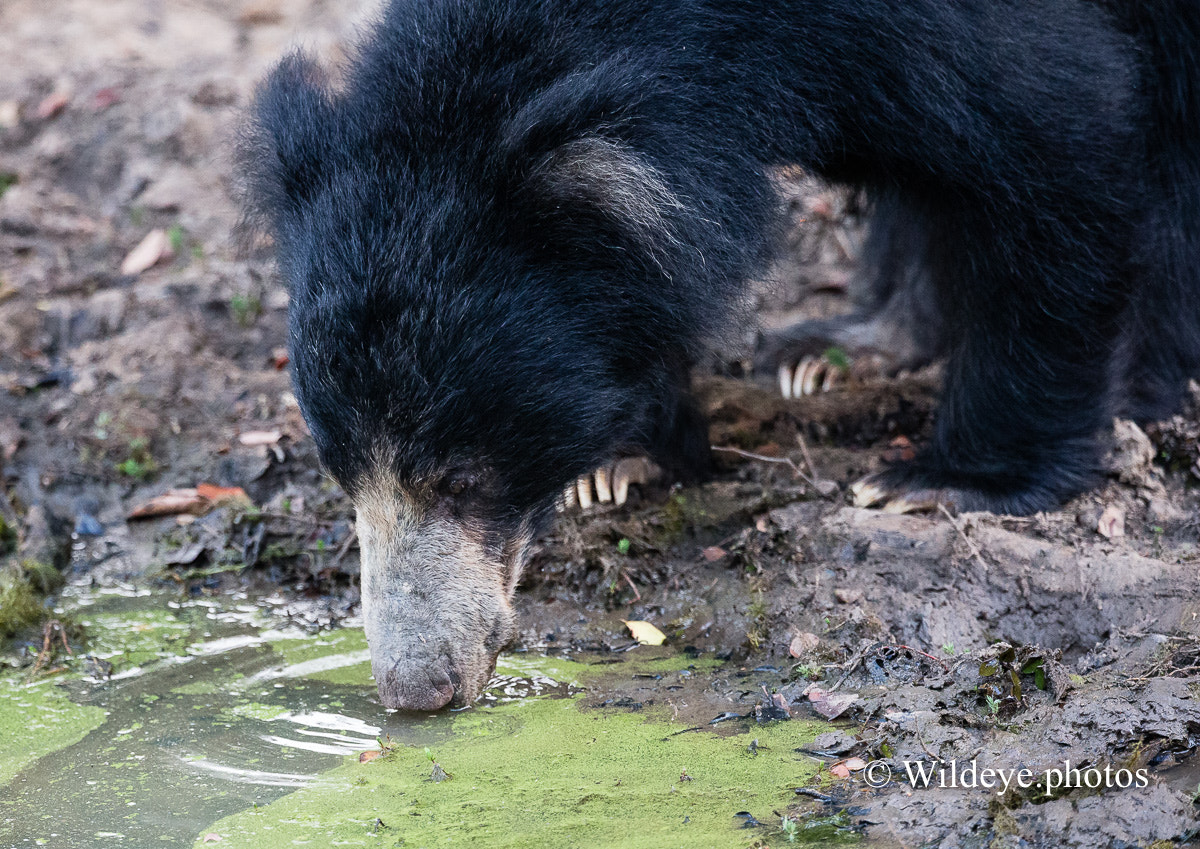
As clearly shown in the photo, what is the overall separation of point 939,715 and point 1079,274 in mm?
1422

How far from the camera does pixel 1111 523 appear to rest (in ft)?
11.1

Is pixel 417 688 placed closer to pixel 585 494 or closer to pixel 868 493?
pixel 585 494

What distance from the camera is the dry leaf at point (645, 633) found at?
3.24 metres

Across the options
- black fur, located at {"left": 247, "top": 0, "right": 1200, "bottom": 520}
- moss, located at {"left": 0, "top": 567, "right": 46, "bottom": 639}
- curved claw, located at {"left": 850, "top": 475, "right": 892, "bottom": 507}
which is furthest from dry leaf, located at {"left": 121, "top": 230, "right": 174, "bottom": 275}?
A: curved claw, located at {"left": 850, "top": 475, "right": 892, "bottom": 507}

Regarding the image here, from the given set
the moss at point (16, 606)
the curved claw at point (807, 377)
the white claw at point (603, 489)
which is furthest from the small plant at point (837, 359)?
the moss at point (16, 606)

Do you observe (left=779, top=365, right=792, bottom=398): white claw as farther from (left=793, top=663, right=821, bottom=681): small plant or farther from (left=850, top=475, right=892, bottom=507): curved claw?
(left=793, top=663, right=821, bottom=681): small plant

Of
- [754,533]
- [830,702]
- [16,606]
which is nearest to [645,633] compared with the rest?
[754,533]

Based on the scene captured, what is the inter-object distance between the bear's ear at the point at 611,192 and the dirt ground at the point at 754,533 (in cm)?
53

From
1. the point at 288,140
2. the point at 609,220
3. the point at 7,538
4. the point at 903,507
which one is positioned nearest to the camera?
the point at 609,220

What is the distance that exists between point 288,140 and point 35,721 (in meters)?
1.52

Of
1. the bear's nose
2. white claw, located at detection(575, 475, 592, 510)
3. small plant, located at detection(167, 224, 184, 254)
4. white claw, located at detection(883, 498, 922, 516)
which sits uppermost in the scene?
small plant, located at detection(167, 224, 184, 254)

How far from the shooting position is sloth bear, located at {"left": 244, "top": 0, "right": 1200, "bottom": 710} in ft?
9.03

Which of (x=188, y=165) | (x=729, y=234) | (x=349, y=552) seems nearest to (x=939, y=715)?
(x=729, y=234)

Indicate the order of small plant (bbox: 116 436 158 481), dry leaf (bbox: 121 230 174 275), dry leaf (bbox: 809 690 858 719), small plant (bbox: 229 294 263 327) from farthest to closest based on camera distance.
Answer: dry leaf (bbox: 121 230 174 275)
small plant (bbox: 229 294 263 327)
small plant (bbox: 116 436 158 481)
dry leaf (bbox: 809 690 858 719)
